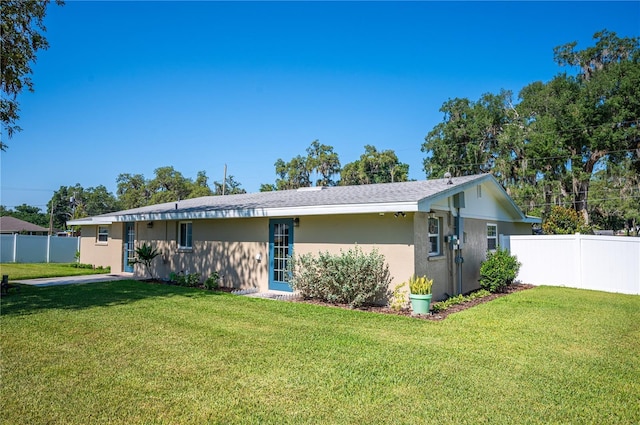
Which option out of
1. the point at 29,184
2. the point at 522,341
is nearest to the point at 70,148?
the point at 522,341

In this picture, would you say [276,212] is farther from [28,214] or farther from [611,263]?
[28,214]

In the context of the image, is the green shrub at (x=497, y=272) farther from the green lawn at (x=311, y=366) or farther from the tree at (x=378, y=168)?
the tree at (x=378, y=168)

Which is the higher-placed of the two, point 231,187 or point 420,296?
point 231,187

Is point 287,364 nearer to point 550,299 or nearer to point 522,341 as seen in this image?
point 522,341

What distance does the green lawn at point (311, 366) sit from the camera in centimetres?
364

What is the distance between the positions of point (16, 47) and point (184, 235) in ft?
23.6

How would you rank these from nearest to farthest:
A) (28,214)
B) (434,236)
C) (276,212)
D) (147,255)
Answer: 1. (434,236)
2. (276,212)
3. (147,255)
4. (28,214)

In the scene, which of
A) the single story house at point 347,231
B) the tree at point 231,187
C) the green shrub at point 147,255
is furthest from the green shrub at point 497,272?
the tree at point 231,187

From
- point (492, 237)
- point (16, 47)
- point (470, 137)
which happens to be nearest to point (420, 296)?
point (492, 237)

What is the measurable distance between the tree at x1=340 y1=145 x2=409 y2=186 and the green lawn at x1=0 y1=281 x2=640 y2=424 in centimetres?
3152

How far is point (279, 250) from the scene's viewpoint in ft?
37.1

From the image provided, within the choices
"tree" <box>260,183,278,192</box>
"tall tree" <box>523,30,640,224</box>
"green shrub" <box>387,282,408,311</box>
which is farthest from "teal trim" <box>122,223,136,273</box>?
"tall tree" <box>523,30,640,224</box>

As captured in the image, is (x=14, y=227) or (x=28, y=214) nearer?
(x=14, y=227)

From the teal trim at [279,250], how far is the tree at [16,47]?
677 centimetres
